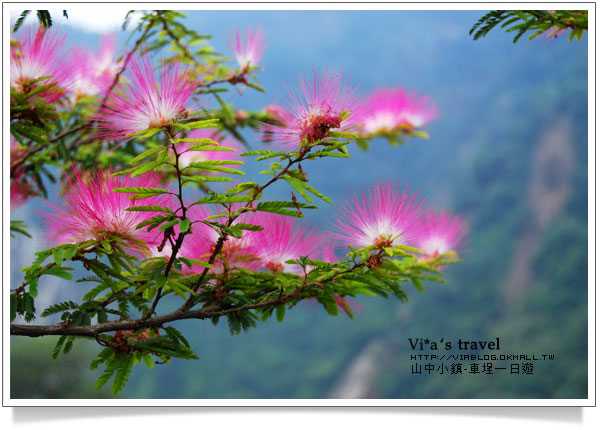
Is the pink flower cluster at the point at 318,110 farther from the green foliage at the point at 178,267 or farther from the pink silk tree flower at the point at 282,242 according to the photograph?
the pink silk tree flower at the point at 282,242

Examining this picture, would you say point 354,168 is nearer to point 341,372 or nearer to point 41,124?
point 341,372

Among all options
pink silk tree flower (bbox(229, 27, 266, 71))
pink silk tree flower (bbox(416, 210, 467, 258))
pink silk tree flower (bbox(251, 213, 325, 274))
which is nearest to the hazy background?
pink silk tree flower (bbox(229, 27, 266, 71))

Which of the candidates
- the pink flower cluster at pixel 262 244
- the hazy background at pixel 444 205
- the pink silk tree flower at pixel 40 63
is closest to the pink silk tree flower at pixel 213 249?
the pink flower cluster at pixel 262 244

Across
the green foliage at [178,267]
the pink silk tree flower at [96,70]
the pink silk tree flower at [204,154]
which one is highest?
the pink silk tree flower at [96,70]

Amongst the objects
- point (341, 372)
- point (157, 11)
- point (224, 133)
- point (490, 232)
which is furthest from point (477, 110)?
point (157, 11)

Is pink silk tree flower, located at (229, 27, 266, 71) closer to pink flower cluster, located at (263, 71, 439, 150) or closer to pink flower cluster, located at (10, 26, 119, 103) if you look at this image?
pink flower cluster, located at (10, 26, 119, 103)

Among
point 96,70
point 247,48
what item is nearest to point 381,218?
point 247,48
